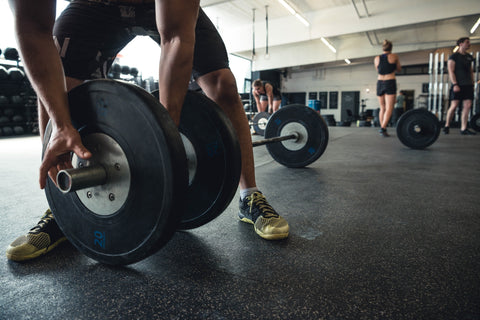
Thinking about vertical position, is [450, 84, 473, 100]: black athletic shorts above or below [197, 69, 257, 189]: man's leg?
above

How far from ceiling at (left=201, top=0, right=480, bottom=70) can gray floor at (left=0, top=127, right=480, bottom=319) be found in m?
5.14

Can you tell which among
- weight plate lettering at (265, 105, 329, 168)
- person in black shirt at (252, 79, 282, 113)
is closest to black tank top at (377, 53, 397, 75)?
person in black shirt at (252, 79, 282, 113)

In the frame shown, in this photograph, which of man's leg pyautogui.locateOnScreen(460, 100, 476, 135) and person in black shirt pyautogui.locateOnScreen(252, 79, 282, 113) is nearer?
man's leg pyautogui.locateOnScreen(460, 100, 476, 135)

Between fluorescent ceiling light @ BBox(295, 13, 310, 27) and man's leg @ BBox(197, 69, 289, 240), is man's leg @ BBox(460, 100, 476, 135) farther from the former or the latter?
fluorescent ceiling light @ BBox(295, 13, 310, 27)

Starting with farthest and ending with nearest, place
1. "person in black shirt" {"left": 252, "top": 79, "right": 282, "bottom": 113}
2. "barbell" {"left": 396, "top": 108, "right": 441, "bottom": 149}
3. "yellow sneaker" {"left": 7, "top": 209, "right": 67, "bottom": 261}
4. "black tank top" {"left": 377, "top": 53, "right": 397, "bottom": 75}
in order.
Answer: "person in black shirt" {"left": 252, "top": 79, "right": 282, "bottom": 113}
"black tank top" {"left": 377, "top": 53, "right": 397, "bottom": 75}
"barbell" {"left": 396, "top": 108, "right": 441, "bottom": 149}
"yellow sneaker" {"left": 7, "top": 209, "right": 67, "bottom": 261}

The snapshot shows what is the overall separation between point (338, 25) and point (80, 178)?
24.2ft

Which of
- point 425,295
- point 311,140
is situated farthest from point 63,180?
point 311,140

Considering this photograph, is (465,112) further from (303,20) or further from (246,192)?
(303,20)

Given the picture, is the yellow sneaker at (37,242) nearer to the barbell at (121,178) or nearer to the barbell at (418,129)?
the barbell at (121,178)

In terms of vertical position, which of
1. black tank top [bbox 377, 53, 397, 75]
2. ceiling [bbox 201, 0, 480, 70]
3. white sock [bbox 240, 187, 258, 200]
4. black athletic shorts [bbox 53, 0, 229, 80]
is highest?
ceiling [bbox 201, 0, 480, 70]

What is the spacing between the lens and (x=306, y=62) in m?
9.44

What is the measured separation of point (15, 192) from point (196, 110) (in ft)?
3.42

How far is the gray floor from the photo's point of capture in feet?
1.63

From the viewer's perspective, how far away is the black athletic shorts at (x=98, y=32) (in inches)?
29.8
